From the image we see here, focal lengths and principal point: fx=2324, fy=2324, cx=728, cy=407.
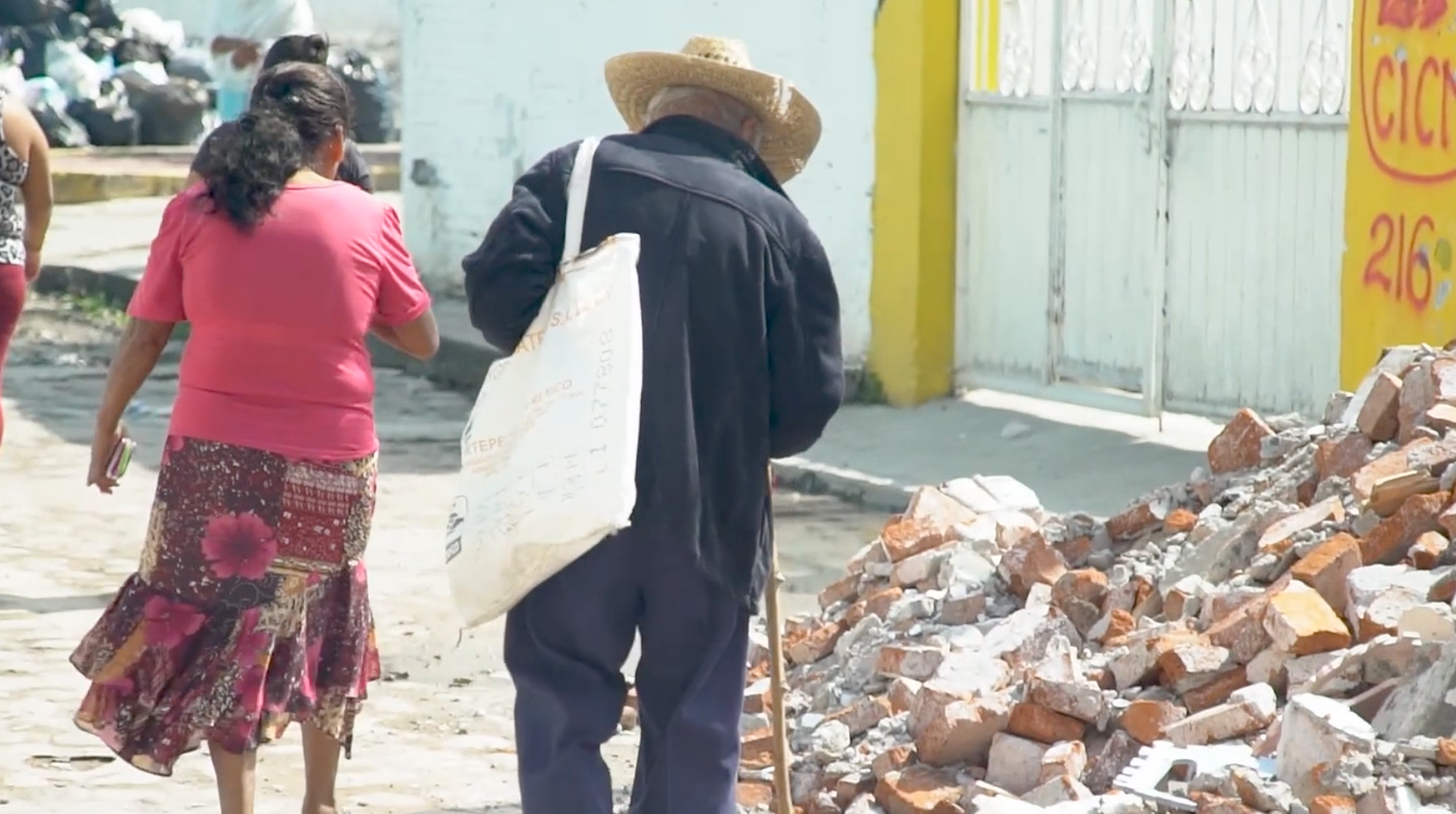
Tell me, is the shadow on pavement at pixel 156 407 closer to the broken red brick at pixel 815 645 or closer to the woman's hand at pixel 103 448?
the broken red brick at pixel 815 645

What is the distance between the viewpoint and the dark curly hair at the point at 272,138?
4.38 metres

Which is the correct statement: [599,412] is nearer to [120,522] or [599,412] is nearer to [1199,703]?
[1199,703]

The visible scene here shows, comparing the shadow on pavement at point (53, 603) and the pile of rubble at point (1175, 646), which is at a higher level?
the pile of rubble at point (1175, 646)

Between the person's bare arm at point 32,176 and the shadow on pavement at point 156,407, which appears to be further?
the shadow on pavement at point 156,407

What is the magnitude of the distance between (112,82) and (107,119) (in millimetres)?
663

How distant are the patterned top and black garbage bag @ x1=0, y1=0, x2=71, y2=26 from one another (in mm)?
17100

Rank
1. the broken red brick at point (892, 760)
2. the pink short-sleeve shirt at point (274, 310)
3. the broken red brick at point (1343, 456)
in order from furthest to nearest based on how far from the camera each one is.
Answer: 1. the broken red brick at point (1343, 456)
2. the broken red brick at point (892, 760)
3. the pink short-sleeve shirt at point (274, 310)

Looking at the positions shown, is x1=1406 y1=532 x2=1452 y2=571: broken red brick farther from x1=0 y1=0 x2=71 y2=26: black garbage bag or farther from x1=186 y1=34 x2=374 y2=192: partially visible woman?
x1=0 y1=0 x2=71 y2=26: black garbage bag

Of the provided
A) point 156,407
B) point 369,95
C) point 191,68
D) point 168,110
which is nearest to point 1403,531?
point 156,407

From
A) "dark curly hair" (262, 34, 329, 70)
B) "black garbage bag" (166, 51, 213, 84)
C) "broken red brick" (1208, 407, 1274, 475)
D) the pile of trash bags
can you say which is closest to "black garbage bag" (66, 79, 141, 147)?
the pile of trash bags

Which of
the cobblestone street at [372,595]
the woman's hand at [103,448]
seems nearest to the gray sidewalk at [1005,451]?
the cobblestone street at [372,595]

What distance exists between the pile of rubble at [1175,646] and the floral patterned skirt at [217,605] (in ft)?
3.81

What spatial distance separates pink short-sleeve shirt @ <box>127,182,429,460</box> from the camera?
439 cm

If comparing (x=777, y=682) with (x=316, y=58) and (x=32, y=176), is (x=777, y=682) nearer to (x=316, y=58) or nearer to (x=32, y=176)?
(x=316, y=58)
